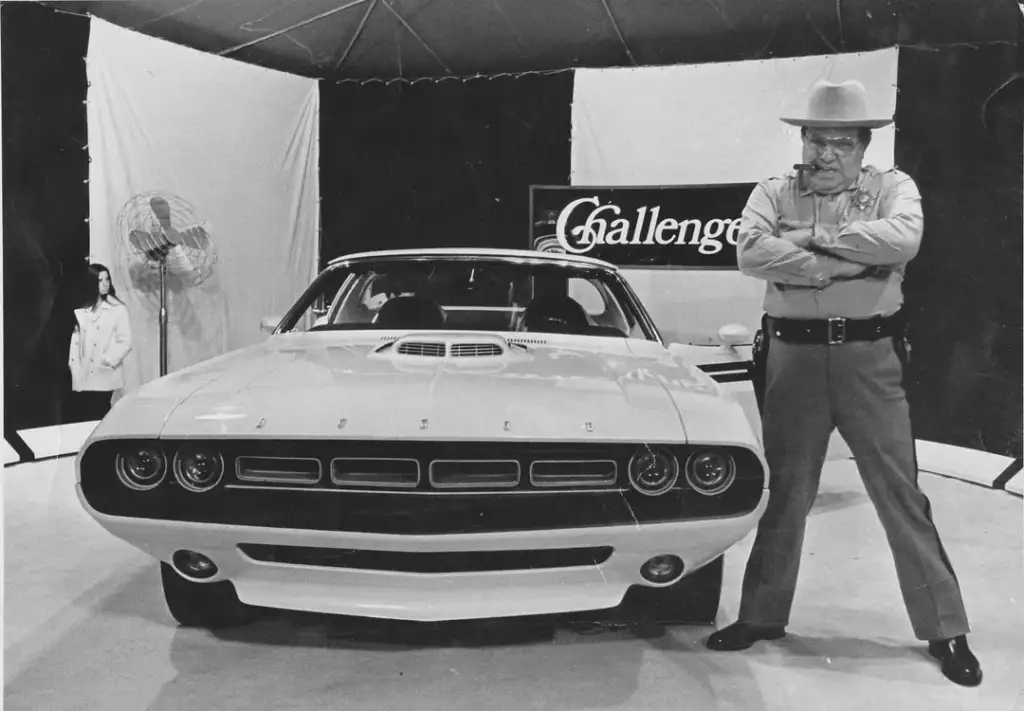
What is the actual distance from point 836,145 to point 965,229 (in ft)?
1.24

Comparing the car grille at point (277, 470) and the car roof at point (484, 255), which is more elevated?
the car roof at point (484, 255)

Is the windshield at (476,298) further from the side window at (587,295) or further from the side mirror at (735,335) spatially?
the side mirror at (735,335)

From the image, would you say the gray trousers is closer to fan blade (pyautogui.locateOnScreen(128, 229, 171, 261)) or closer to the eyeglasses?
the eyeglasses

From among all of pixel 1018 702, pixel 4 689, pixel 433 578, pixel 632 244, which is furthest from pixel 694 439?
pixel 4 689

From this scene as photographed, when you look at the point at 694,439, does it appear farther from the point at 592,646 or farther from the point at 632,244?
the point at 632,244

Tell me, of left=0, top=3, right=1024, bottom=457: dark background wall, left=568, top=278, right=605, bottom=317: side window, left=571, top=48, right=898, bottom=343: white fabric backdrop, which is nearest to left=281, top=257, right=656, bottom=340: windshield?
left=568, top=278, right=605, bottom=317: side window

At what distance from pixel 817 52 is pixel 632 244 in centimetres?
63

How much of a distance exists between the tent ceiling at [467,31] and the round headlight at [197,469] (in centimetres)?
105

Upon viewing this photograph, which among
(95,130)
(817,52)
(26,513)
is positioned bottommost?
(26,513)

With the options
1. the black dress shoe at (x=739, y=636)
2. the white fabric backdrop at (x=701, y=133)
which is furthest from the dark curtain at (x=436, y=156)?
the black dress shoe at (x=739, y=636)

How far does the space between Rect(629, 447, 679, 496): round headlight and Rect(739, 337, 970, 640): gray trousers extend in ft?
1.55

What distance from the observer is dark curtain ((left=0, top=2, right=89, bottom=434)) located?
1712 mm

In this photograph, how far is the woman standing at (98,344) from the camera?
1701mm

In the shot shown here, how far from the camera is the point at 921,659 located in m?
1.63
